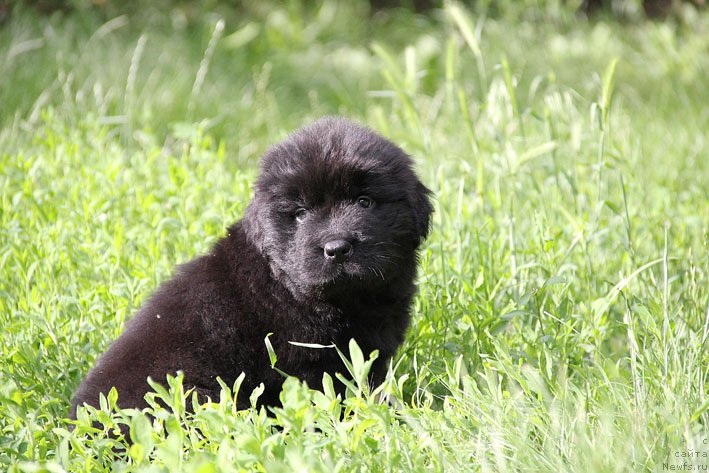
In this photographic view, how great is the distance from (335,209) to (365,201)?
0.42ft

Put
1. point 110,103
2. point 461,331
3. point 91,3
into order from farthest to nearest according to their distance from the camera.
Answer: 1. point 91,3
2. point 110,103
3. point 461,331

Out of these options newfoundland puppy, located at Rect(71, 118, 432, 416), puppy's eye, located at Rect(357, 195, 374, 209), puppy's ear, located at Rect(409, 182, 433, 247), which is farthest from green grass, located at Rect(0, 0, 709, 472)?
puppy's eye, located at Rect(357, 195, 374, 209)

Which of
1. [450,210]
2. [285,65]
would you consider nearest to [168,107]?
[285,65]

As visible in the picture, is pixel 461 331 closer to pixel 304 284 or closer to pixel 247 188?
pixel 304 284

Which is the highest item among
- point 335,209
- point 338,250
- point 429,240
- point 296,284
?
point 335,209

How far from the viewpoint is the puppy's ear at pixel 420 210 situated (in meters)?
3.19

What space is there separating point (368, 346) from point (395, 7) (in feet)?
24.6

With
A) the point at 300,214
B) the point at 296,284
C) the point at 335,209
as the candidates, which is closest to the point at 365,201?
→ the point at 335,209

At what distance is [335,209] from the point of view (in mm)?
3018

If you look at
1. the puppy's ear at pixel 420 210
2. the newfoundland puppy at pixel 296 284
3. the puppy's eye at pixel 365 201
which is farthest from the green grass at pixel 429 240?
the puppy's eye at pixel 365 201

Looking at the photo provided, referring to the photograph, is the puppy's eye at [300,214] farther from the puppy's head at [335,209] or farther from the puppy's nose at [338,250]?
the puppy's nose at [338,250]

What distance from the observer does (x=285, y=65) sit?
8.14 metres

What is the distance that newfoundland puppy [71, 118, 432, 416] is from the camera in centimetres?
297

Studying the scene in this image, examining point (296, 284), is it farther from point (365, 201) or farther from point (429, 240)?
point (429, 240)
